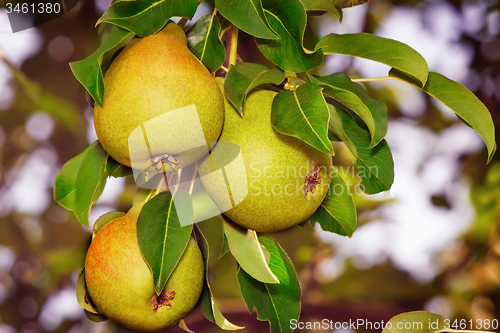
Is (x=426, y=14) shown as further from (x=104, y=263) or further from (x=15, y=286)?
(x=15, y=286)

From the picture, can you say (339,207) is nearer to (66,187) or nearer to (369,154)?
(369,154)

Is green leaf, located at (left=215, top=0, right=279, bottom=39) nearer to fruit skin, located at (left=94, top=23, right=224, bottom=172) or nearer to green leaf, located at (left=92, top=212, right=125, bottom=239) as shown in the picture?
fruit skin, located at (left=94, top=23, right=224, bottom=172)

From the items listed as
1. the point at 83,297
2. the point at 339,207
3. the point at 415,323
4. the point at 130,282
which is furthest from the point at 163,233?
the point at 415,323

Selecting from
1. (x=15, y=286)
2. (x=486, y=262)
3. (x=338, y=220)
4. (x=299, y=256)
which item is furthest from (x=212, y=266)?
(x=486, y=262)

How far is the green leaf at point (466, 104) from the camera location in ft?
1.58

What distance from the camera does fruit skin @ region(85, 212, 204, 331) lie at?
1.47 ft

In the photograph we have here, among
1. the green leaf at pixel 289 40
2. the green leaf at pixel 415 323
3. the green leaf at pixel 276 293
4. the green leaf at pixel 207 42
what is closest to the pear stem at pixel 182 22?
the green leaf at pixel 207 42

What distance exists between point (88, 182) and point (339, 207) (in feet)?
1.34

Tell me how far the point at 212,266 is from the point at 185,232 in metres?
0.93

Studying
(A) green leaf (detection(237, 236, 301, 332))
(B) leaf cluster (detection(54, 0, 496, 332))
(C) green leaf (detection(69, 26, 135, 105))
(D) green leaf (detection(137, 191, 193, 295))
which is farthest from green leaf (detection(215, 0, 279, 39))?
(A) green leaf (detection(237, 236, 301, 332))

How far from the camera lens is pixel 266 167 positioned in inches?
17.4

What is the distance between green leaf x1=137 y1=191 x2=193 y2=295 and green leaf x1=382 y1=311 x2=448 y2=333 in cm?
37

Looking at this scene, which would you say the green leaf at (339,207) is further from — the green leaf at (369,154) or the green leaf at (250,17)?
the green leaf at (250,17)

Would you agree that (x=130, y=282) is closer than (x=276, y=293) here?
Yes
